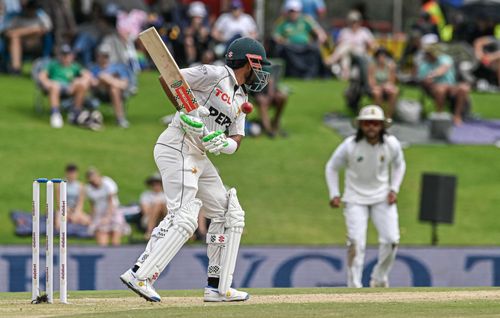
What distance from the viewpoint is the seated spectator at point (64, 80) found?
21.6m

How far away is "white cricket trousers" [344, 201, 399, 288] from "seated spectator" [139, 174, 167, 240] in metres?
4.41

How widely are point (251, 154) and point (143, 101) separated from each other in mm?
3463

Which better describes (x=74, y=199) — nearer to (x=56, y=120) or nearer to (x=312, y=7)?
(x=56, y=120)

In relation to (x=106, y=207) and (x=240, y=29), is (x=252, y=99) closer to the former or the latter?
(x=240, y=29)

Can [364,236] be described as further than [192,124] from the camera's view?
Yes

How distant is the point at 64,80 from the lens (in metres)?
21.8

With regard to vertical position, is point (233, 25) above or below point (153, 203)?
above

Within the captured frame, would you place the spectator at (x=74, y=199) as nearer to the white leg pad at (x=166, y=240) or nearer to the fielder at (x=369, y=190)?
the fielder at (x=369, y=190)

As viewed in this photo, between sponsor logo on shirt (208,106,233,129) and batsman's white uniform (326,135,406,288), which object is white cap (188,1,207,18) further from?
sponsor logo on shirt (208,106,233,129)

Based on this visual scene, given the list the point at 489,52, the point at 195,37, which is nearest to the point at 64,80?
the point at 195,37

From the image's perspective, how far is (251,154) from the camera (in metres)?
22.1

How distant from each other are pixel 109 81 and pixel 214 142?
12504mm

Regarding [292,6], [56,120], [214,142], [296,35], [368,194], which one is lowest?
[368,194]

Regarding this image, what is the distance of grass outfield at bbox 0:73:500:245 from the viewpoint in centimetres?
1989
